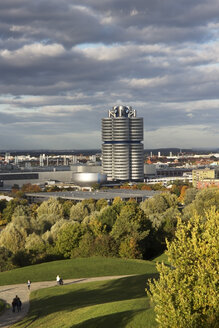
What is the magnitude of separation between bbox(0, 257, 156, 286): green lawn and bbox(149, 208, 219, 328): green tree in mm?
34298

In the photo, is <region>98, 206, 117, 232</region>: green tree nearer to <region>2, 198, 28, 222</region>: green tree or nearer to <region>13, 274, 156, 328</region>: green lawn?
<region>13, 274, 156, 328</region>: green lawn

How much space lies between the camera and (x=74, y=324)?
33719mm

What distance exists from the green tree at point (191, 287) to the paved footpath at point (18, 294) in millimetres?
18277

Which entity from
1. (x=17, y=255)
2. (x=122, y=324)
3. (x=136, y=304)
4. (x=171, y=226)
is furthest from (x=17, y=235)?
(x=122, y=324)

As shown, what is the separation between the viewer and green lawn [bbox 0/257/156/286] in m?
57.0

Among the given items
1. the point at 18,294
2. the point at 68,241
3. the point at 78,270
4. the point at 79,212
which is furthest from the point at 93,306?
the point at 79,212

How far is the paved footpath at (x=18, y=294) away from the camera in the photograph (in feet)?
127

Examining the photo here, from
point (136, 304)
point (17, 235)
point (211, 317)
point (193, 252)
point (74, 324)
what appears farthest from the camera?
point (17, 235)

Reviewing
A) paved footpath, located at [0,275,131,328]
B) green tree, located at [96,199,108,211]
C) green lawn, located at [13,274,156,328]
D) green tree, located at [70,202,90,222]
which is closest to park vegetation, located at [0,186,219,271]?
paved footpath, located at [0,275,131,328]

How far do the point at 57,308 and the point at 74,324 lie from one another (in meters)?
7.81

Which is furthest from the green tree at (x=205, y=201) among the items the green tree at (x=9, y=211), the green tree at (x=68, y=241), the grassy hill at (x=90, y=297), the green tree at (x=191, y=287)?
the green tree at (x=191, y=287)

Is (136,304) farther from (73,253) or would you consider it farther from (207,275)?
(73,253)

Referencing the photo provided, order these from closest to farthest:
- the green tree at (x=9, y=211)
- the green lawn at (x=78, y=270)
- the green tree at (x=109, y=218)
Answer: the green lawn at (x=78, y=270) → the green tree at (x=109, y=218) → the green tree at (x=9, y=211)

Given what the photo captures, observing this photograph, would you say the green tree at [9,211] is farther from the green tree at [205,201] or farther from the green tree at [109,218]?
the green tree at [205,201]
